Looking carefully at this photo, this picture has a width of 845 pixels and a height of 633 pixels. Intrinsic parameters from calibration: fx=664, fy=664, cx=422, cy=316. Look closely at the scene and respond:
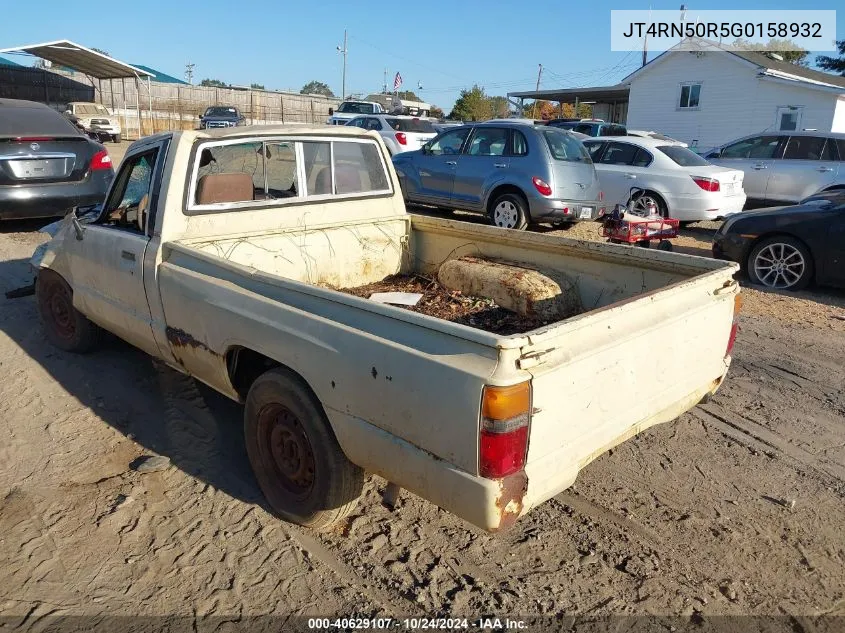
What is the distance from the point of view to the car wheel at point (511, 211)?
1053 cm

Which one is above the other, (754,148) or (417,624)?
(754,148)

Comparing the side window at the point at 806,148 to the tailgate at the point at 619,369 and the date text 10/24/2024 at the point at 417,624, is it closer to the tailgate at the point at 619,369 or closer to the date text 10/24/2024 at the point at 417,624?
the tailgate at the point at 619,369

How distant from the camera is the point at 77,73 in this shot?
3469 centimetres

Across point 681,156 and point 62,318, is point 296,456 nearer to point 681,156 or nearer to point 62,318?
point 62,318

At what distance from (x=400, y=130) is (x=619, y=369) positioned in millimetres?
16084

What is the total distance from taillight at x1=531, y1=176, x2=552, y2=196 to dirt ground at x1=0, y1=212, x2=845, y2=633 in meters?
6.01

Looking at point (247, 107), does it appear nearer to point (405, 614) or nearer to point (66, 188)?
point (66, 188)

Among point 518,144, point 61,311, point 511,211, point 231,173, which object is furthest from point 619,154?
point 61,311

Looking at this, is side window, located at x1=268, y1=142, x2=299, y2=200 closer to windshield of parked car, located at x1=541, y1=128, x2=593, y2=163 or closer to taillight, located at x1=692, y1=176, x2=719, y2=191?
windshield of parked car, located at x1=541, y1=128, x2=593, y2=163

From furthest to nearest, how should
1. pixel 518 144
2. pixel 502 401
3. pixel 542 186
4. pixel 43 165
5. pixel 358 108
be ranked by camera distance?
pixel 358 108 → pixel 518 144 → pixel 542 186 → pixel 43 165 → pixel 502 401

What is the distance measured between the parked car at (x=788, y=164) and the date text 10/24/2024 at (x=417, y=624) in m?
12.0

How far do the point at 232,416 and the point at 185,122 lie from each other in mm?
36226

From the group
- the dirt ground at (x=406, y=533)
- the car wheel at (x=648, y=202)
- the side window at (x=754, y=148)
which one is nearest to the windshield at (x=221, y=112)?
the side window at (x=754, y=148)

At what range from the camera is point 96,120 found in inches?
1123
